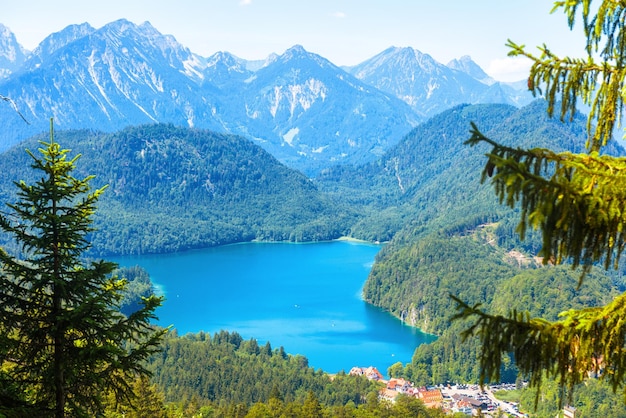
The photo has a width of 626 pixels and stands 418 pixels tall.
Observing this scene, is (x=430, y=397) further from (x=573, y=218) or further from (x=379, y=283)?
(x=573, y=218)

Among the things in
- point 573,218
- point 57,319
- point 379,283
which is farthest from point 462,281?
point 573,218

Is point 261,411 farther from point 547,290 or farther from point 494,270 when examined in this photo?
point 494,270

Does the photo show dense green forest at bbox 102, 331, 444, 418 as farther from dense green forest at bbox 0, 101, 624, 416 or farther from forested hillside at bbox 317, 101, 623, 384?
forested hillside at bbox 317, 101, 623, 384

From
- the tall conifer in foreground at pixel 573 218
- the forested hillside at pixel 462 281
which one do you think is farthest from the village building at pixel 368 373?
the tall conifer in foreground at pixel 573 218

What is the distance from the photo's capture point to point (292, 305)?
9744 centimetres

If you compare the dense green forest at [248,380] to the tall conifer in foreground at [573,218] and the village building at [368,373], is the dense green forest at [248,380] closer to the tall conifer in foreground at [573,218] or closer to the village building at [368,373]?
the village building at [368,373]

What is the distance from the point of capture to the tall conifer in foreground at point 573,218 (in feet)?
17.2

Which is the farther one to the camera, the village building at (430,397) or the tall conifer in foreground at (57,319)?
the village building at (430,397)

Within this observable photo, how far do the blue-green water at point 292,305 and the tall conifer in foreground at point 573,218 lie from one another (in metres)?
65.6

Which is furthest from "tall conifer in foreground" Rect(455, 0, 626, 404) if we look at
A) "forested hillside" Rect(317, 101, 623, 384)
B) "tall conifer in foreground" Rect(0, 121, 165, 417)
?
"forested hillside" Rect(317, 101, 623, 384)

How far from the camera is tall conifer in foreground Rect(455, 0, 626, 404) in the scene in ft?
17.2

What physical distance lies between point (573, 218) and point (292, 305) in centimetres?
9329

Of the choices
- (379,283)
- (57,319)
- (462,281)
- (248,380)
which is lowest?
(57,319)

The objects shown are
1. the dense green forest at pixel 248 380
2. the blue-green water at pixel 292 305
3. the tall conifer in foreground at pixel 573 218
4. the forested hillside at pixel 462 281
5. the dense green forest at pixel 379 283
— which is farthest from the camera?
the blue-green water at pixel 292 305
